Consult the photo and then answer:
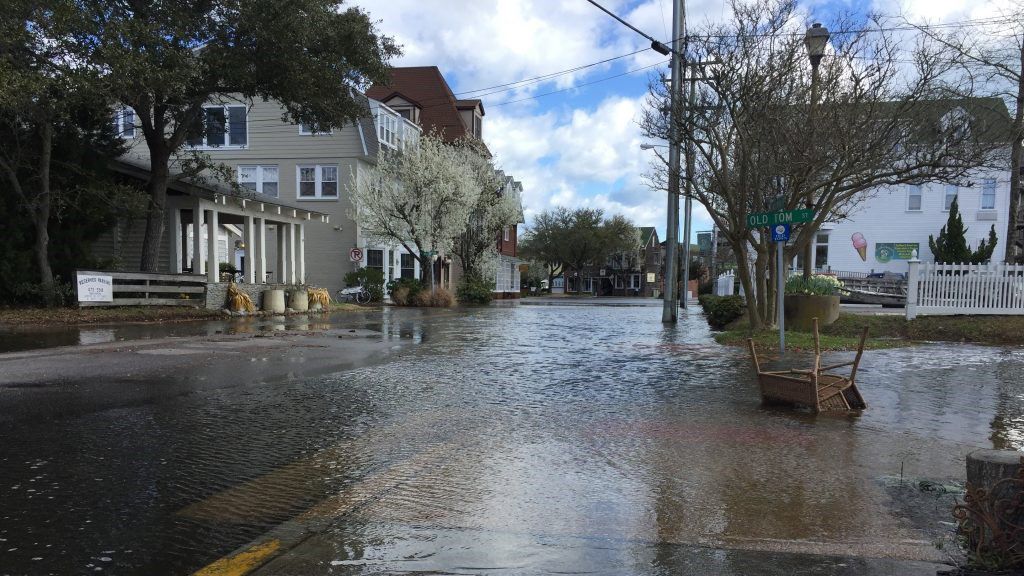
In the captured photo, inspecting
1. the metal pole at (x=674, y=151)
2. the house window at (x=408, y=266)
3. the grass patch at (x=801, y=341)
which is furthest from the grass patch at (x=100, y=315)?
the house window at (x=408, y=266)

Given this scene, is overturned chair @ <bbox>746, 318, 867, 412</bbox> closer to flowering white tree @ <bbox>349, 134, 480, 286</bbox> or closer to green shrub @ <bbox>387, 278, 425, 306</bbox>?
flowering white tree @ <bbox>349, 134, 480, 286</bbox>

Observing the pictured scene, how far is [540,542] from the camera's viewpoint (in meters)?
3.56

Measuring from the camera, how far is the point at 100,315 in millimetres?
16531

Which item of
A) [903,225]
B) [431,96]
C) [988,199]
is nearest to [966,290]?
[903,225]

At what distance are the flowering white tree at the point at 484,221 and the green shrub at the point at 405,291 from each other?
A: 4.94 m

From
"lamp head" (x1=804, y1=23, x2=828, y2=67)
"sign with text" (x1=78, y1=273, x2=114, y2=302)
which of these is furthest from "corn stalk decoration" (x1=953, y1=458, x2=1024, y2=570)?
"sign with text" (x1=78, y1=273, x2=114, y2=302)

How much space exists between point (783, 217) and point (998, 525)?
8239mm

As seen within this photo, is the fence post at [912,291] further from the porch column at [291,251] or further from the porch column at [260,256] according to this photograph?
the porch column at [291,251]

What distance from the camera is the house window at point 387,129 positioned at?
107ft

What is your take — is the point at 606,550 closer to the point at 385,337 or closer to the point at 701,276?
the point at 385,337

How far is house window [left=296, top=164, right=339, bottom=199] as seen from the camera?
31.8 m

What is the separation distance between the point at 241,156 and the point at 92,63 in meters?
18.3

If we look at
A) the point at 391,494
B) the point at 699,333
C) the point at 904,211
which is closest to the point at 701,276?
the point at 904,211

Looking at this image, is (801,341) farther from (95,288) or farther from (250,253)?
(250,253)
